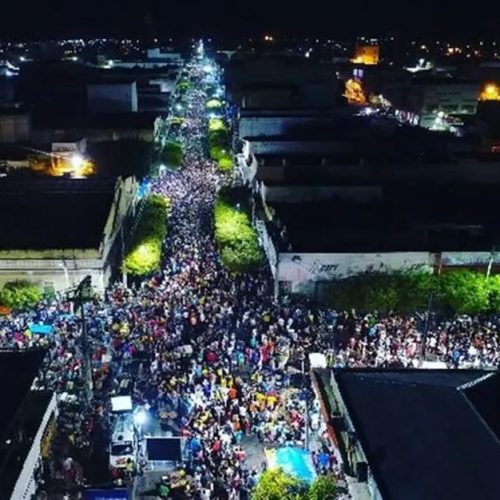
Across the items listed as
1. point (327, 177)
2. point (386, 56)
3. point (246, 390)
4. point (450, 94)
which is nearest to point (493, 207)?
point (327, 177)

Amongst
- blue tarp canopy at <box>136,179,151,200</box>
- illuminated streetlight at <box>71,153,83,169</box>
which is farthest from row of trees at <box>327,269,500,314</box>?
illuminated streetlight at <box>71,153,83,169</box>

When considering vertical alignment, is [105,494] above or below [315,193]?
below

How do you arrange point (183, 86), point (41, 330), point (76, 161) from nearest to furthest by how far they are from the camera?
point (41, 330)
point (76, 161)
point (183, 86)

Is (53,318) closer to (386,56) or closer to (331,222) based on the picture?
(331,222)

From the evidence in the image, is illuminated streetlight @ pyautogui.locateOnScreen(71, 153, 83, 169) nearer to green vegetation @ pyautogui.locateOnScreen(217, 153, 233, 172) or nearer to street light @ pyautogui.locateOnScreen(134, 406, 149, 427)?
green vegetation @ pyautogui.locateOnScreen(217, 153, 233, 172)

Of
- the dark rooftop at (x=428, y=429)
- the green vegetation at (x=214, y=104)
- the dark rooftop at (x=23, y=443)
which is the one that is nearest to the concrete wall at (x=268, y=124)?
the green vegetation at (x=214, y=104)

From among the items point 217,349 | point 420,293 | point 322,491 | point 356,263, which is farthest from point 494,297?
point 322,491

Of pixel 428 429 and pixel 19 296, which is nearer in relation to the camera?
pixel 428 429

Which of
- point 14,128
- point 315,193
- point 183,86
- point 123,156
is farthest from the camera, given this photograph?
point 183,86

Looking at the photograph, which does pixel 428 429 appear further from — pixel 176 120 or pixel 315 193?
pixel 176 120
